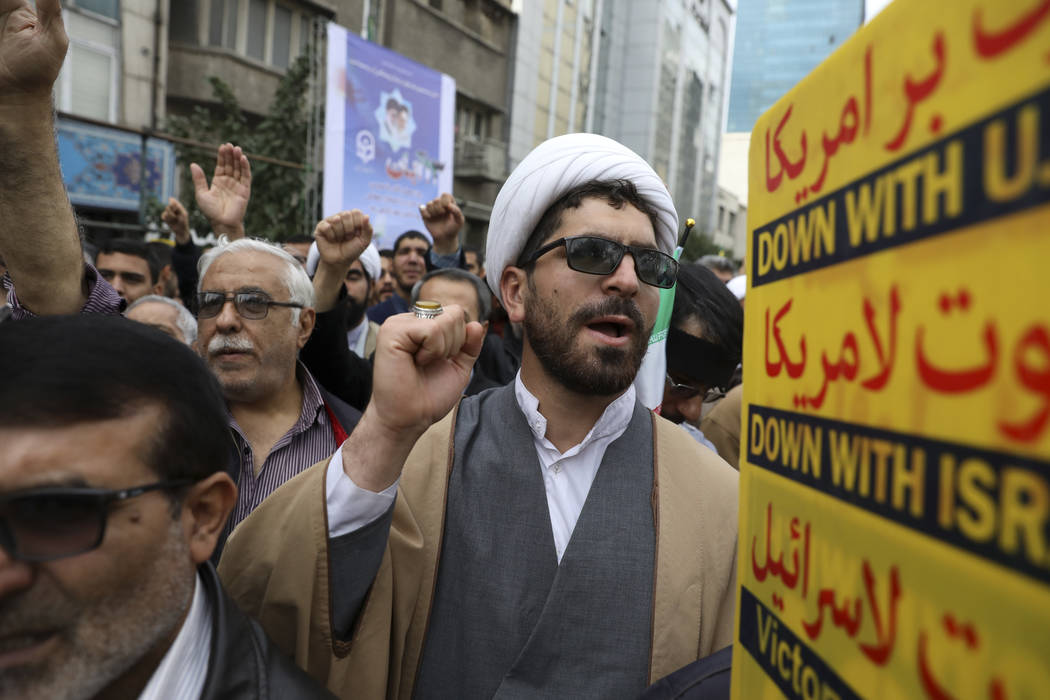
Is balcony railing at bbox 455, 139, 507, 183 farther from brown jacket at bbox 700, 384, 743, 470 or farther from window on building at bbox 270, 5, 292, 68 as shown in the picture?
brown jacket at bbox 700, 384, 743, 470

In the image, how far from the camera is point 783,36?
67375 millimetres

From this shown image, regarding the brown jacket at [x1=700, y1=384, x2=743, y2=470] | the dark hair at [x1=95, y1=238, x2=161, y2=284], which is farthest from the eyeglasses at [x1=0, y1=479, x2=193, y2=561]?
the dark hair at [x1=95, y1=238, x2=161, y2=284]

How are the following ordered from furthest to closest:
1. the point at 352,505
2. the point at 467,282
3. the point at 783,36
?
the point at 783,36 < the point at 467,282 < the point at 352,505

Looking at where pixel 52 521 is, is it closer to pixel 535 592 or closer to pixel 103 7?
pixel 535 592

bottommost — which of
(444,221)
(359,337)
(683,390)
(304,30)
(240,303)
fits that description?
(683,390)

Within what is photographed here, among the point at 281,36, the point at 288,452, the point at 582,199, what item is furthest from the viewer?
the point at 281,36

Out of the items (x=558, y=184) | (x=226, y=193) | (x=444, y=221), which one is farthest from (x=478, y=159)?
(x=558, y=184)

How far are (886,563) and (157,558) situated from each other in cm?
98

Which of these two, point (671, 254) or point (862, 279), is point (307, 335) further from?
point (862, 279)

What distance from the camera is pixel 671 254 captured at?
5.83 feet

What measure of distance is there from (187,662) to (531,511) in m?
0.64

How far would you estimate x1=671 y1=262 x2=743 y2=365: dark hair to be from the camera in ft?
7.85

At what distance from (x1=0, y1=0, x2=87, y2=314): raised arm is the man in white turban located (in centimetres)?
84

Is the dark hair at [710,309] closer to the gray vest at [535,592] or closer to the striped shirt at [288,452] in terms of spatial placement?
the gray vest at [535,592]
